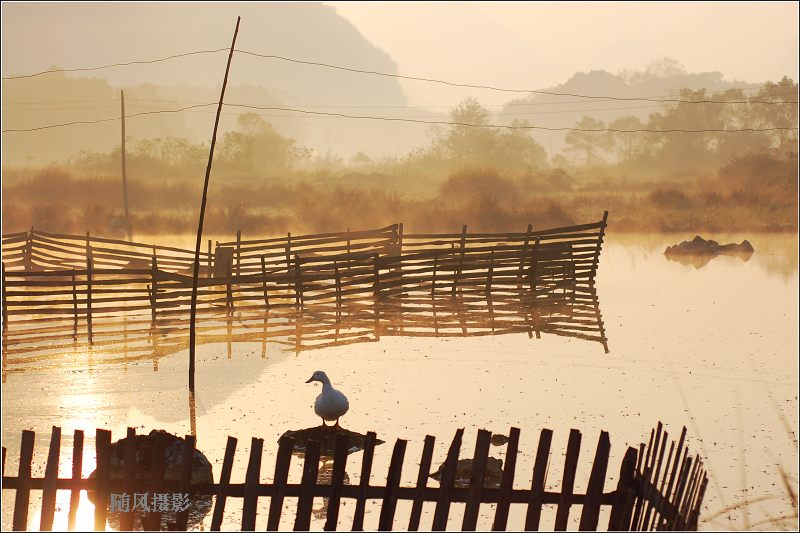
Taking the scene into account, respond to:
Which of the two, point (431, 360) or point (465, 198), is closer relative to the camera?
point (431, 360)

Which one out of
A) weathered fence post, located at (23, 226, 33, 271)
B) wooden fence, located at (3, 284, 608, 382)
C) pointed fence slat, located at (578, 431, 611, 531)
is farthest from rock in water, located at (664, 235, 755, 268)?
pointed fence slat, located at (578, 431, 611, 531)

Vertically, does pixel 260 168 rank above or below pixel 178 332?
above

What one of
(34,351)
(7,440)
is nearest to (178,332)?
(34,351)

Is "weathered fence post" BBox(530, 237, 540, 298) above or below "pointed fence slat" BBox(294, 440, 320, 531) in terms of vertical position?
above

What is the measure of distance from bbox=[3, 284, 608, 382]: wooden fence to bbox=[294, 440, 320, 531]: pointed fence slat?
36.4 feet

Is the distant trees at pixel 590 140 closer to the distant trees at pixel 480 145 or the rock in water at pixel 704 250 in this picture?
the distant trees at pixel 480 145

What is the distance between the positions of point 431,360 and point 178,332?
5500 mm

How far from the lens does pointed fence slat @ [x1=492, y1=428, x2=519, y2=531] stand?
740cm

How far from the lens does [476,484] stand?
742 centimetres

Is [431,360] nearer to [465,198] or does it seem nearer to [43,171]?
[465,198]

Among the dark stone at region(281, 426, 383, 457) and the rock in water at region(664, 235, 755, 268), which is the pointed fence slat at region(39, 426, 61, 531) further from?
the rock in water at region(664, 235, 755, 268)

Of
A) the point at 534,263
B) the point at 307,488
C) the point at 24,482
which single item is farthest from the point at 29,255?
the point at 307,488

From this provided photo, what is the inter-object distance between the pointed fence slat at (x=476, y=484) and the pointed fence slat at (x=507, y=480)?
139 mm

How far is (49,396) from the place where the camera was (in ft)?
51.6
